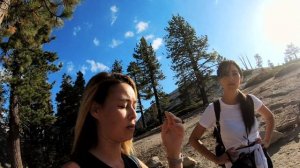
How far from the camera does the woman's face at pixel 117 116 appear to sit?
2.26m

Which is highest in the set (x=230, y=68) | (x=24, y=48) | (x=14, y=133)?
(x=24, y=48)

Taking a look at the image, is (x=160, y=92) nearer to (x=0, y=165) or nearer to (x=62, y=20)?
(x=0, y=165)

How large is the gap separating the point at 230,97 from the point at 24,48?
18294mm

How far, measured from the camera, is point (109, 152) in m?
2.32

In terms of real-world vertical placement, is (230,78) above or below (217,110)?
above

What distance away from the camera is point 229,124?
3799 mm

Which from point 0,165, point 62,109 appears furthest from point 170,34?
point 0,165

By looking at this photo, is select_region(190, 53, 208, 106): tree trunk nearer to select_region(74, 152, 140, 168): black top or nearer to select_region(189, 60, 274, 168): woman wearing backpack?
select_region(189, 60, 274, 168): woman wearing backpack

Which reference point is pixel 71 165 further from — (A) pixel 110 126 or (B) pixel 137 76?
(B) pixel 137 76

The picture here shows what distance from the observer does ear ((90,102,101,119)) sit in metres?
2.36

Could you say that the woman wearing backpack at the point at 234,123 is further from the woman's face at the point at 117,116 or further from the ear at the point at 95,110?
the ear at the point at 95,110

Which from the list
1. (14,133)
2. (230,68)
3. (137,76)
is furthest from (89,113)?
(137,76)

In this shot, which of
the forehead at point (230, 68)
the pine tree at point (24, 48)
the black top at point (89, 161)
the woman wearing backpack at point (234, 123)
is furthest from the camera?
the pine tree at point (24, 48)

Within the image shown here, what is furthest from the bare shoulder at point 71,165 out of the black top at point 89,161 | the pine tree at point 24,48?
the pine tree at point 24,48
